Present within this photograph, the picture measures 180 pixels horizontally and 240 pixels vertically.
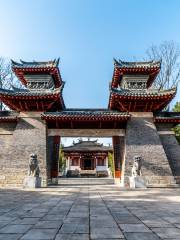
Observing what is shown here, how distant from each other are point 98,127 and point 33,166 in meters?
5.49

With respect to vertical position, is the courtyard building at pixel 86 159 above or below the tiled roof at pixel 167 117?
below

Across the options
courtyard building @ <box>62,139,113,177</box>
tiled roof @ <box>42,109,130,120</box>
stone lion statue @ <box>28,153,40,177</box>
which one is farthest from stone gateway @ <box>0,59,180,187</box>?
courtyard building @ <box>62,139,113,177</box>

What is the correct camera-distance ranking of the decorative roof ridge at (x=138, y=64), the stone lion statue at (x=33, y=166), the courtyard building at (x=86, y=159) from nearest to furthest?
the stone lion statue at (x=33, y=166)
the decorative roof ridge at (x=138, y=64)
the courtyard building at (x=86, y=159)

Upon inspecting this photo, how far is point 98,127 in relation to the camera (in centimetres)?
1825

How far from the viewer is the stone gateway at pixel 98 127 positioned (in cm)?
1659

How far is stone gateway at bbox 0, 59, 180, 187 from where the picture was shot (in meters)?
16.6

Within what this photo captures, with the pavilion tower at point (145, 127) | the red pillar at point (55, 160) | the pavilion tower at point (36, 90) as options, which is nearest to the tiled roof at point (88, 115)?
the pavilion tower at point (145, 127)

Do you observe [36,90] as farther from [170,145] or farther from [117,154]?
[170,145]

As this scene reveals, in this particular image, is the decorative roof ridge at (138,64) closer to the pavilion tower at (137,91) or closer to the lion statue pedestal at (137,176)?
the pavilion tower at (137,91)

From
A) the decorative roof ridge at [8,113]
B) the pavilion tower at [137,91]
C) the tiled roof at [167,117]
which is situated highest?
the pavilion tower at [137,91]

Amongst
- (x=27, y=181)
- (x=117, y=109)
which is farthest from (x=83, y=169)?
(x=27, y=181)

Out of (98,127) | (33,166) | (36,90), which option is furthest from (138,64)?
(33,166)

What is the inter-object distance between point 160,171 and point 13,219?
1291cm

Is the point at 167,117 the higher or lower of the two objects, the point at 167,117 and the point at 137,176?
the higher
